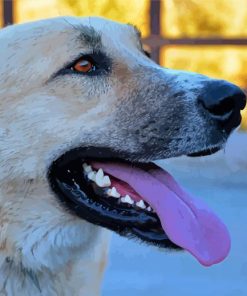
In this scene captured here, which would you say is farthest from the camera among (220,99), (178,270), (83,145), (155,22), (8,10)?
(8,10)

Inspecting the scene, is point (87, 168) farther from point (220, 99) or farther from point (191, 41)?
point (191, 41)

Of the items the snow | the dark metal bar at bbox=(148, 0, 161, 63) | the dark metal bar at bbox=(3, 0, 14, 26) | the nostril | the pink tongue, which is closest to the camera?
the nostril

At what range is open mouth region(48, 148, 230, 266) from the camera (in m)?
3.09

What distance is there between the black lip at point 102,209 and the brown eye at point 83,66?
0.31 metres

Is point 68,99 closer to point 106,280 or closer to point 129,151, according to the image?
point 129,151

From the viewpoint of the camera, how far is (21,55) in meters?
3.11

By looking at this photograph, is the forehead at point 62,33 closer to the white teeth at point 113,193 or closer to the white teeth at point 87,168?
the white teeth at point 87,168

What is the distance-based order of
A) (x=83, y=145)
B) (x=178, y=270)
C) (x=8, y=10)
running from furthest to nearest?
(x=8, y=10)
(x=178, y=270)
(x=83, y=145)

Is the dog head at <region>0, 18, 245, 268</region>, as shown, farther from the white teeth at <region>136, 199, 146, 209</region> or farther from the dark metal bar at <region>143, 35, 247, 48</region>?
the dark metal bar at <region>143, 35, 247, 48</region>

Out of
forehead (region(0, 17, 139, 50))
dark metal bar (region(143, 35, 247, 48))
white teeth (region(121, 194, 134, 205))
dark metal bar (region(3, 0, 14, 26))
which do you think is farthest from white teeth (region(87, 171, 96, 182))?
dark metal bar (region(3, 0, 14, 26))

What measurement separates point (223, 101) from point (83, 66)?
0.56 meters

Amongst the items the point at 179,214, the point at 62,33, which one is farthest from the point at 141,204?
the point at 62,33

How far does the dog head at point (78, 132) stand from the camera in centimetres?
304

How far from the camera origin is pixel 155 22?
9.69m
